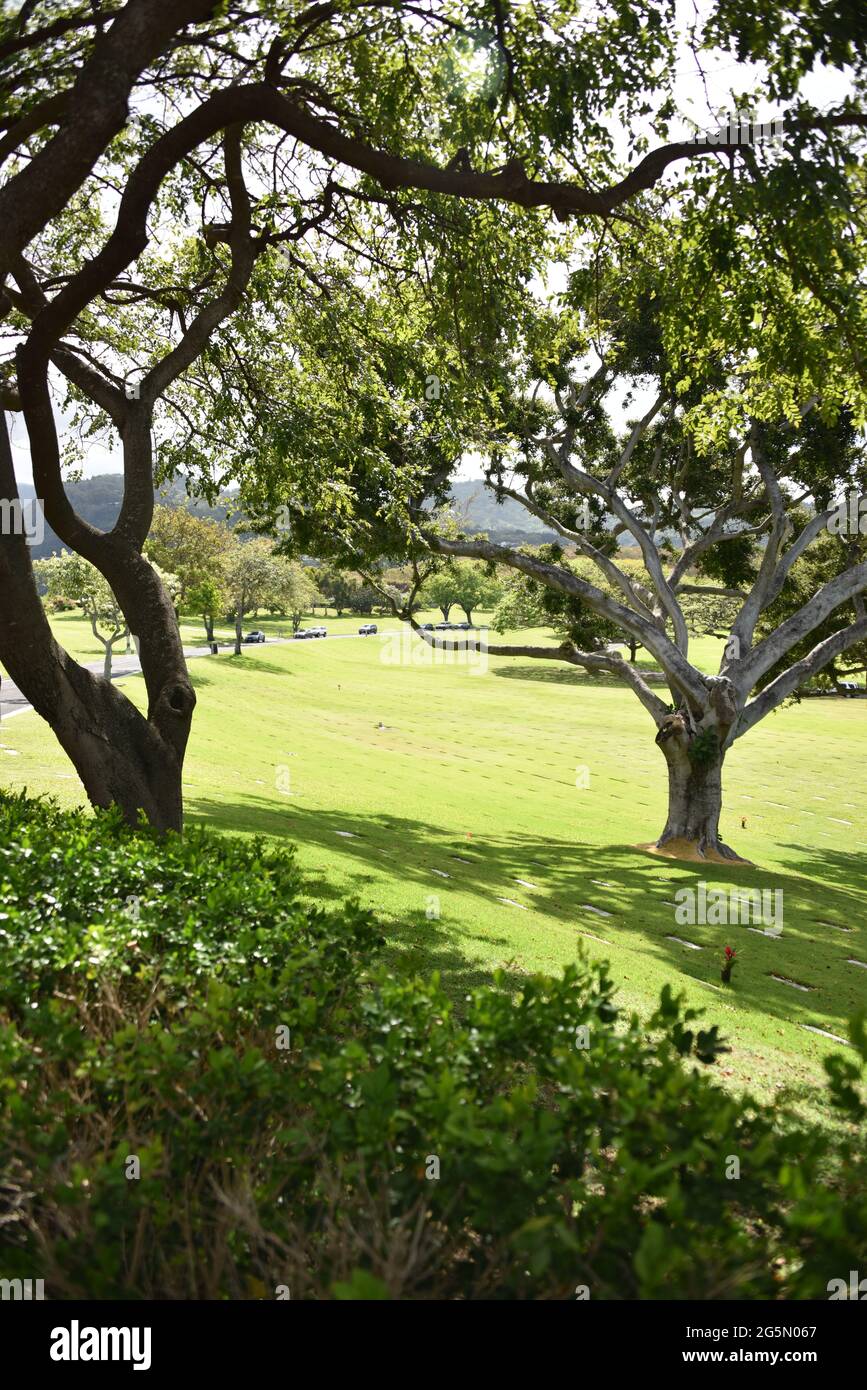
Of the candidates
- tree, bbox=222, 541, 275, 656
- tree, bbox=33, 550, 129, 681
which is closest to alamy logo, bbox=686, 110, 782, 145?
tree, bbox=33, 550, 129, 681

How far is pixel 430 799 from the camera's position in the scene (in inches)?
1032

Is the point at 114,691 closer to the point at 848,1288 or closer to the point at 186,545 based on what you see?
the point at 848,1288

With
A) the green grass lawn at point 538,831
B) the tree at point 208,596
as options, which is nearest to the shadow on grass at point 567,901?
the green grass lawn at point 538,831

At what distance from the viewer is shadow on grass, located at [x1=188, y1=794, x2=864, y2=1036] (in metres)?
10.1

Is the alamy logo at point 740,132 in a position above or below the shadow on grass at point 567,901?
above

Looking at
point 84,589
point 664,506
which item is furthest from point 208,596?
point 664,506

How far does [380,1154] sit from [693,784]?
18.4 m

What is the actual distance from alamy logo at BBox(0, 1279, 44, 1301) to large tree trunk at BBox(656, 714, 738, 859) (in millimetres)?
18187

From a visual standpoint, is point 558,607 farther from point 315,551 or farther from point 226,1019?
point 226,1019

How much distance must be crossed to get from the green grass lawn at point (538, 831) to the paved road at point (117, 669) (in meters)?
3.33

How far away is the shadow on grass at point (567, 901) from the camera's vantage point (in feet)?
33.2
